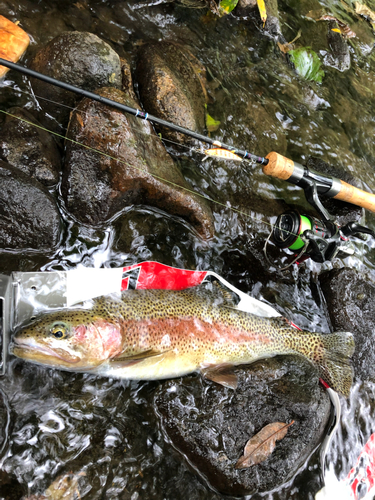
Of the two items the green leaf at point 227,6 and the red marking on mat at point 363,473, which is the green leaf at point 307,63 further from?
the red marking on mat at point 363,473

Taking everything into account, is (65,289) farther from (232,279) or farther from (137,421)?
(232,279)

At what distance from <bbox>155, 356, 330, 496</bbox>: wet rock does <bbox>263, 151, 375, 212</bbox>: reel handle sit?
2035 mm

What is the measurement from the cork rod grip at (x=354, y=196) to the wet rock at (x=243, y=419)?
2.12 metres

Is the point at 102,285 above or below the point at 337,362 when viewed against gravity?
above

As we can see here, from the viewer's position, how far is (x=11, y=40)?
4297 millimetres

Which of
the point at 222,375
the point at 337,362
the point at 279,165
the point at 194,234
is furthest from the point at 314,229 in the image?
the point at 222,375

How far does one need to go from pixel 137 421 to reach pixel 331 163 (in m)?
4.80

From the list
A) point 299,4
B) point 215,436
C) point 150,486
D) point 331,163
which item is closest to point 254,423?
point 215,436

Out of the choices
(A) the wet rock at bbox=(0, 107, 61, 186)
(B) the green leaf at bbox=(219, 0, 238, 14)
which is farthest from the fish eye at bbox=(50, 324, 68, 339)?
(B) the green leaf at bbox=(219, 0, 238, 14)

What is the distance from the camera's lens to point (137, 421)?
354 cm

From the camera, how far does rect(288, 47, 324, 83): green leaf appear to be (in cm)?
681

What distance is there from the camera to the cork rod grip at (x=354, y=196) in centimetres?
448

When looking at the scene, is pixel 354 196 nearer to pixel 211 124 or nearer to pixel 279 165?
pixel 279 165

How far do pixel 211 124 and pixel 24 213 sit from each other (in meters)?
2.91
